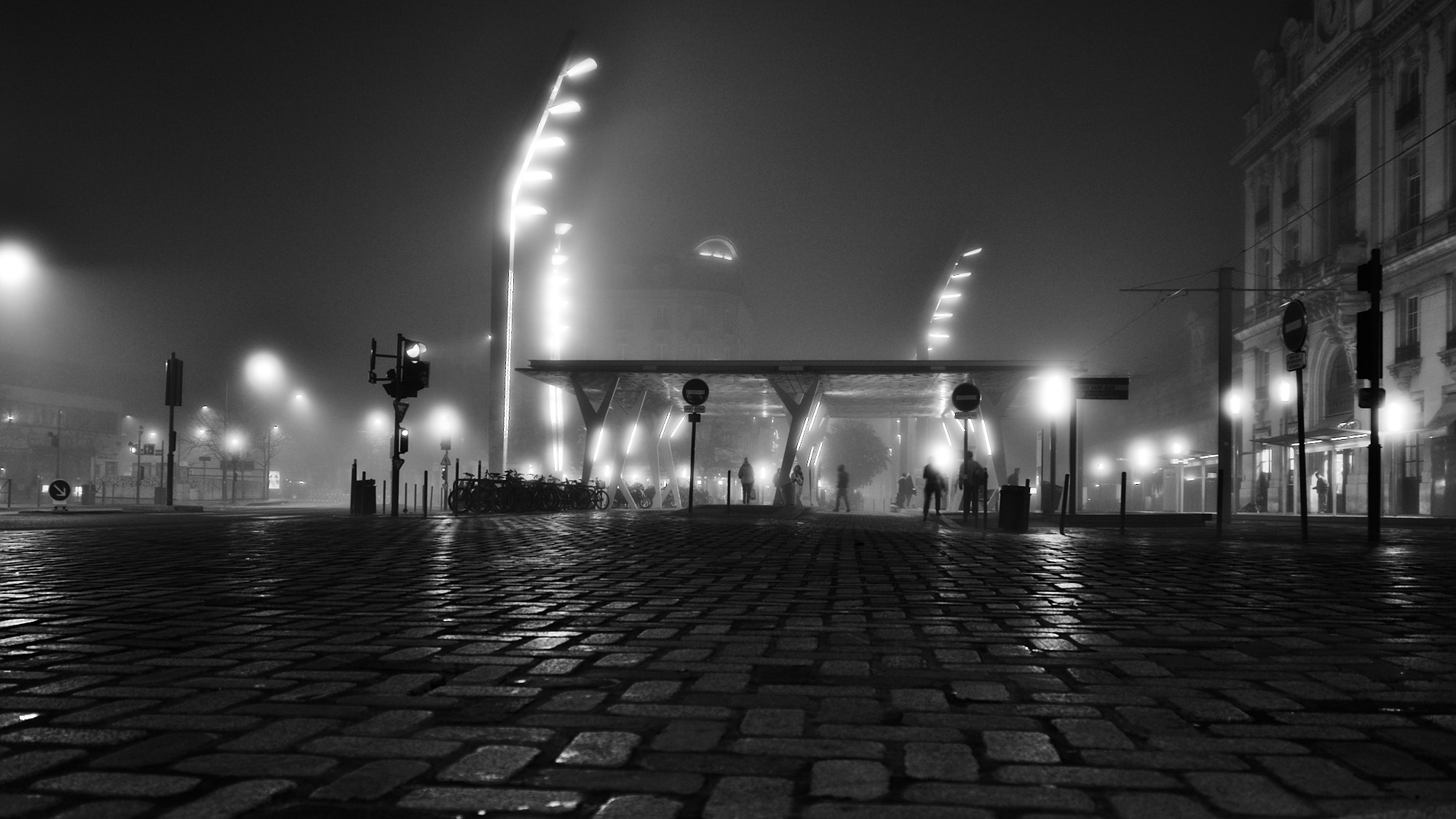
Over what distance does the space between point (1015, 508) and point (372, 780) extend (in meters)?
17.1

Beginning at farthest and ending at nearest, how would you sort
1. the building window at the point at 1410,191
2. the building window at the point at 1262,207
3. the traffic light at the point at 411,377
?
the building window at the point at 1262,207 < the building window at the point at 1410,191 < the traffic light at the point at 411,377

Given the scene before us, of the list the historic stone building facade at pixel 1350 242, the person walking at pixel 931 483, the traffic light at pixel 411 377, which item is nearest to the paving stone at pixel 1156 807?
the traffic light at pixel 411 377

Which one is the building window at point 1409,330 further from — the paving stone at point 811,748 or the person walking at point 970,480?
the paving stone at point 811,748

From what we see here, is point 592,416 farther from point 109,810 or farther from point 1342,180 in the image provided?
point 109,810

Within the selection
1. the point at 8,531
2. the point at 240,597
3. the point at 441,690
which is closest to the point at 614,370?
the point at 8,531

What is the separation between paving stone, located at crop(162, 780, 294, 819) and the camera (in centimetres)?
252

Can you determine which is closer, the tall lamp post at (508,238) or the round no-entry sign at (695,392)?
the round no-entry sign at (695,392)

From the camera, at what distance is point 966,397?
21.9m

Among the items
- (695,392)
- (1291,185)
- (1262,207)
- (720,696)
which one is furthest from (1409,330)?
(720,696)

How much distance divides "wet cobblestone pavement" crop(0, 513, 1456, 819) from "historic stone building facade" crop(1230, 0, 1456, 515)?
3003 centimetres

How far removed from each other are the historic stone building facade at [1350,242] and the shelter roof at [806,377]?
904cm

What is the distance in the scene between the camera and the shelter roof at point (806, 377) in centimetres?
3922

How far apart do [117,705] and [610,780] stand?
1889 millimetres

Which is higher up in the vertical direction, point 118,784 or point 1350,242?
point 1350,242
